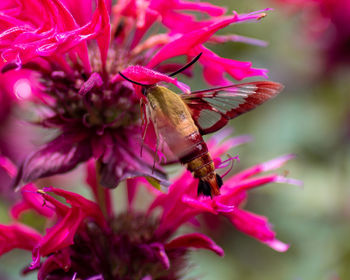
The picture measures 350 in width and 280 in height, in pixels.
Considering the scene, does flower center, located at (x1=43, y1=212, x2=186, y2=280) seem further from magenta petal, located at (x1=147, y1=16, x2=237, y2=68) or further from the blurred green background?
the blurred green background

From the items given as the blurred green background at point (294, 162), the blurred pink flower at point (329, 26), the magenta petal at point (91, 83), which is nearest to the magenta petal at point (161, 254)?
the magenta petal at point (91, 83)

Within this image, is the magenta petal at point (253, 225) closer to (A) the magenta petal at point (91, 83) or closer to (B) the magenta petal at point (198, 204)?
(B) the magenta petal at point (198, 204)

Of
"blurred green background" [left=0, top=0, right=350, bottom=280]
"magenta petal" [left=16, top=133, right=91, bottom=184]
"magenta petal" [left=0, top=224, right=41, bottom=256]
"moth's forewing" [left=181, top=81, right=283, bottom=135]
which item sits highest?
"moth's forewing" [left=181, top=81, right=283, bottom=135]

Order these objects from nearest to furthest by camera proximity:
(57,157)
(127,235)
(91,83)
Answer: (91,83), (57,157), (127,235)

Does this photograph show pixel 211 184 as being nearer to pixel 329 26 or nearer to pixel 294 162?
→ pixel 294 162

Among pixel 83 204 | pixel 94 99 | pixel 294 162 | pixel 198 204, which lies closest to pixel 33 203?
pixel 83 204

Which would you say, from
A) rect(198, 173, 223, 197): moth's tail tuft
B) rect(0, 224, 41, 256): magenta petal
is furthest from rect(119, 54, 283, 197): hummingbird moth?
rect(0, 224, 41, 256): magenta petal
